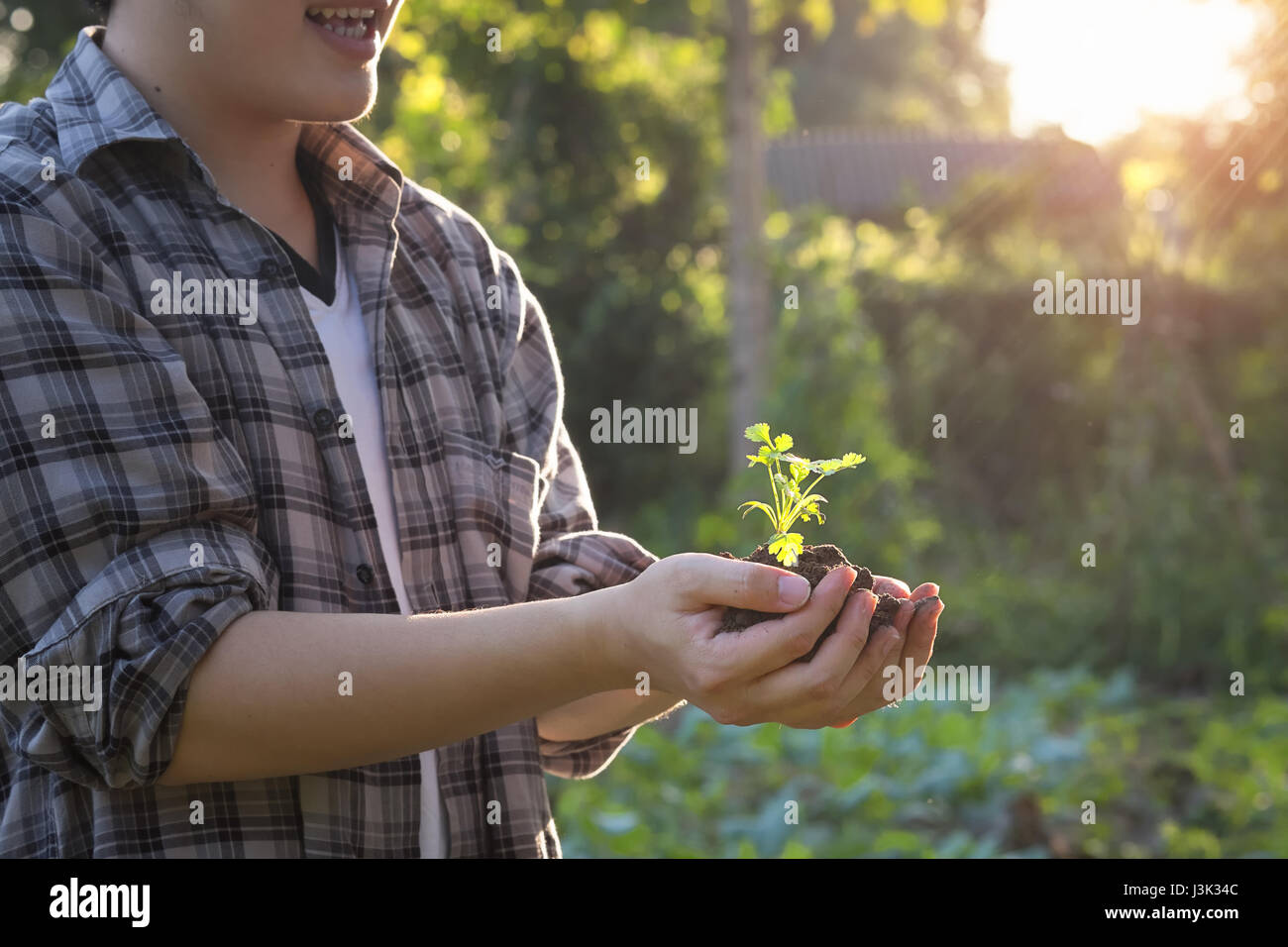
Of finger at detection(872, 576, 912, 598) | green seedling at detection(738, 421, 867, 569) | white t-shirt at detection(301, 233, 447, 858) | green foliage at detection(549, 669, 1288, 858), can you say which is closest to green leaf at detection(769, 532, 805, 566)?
green seedling at detection(738, 421, 867, 569)

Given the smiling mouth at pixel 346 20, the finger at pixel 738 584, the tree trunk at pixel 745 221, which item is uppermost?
the tree trunk at pixel 745 221

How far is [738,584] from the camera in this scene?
4.57 ft

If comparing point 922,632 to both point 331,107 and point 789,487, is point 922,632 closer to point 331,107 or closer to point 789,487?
point 789,487

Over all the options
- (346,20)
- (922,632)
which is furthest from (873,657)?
(346,20)

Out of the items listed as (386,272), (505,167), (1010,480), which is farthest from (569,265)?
(386,272)

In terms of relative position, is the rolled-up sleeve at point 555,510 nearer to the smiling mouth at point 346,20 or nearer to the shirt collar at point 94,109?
the smiling mouth at point 346,20

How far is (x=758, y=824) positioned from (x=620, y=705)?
277cm

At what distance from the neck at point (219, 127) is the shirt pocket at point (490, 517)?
1.23ft

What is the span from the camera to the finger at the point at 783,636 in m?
1.42

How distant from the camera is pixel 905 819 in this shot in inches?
185

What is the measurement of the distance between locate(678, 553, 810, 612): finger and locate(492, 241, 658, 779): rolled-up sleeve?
43cm

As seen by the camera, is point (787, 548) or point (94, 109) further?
point (787, 548)

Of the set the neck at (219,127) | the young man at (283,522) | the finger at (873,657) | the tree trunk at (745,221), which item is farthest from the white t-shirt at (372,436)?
the tree trunk at (745,221)

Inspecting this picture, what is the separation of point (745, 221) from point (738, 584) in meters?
6.11
